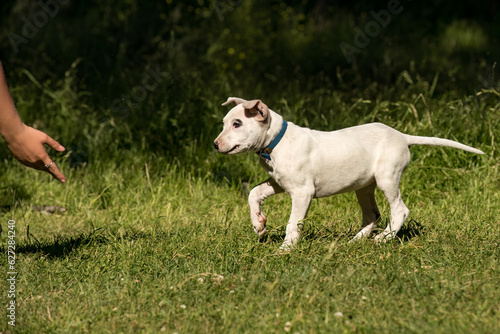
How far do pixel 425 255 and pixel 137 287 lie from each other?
192 cm

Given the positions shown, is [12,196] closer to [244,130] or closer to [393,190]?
[244,130]

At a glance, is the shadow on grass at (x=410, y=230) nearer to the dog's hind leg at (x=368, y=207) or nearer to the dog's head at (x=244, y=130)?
the dog's hind leg at (x=368, y=207)

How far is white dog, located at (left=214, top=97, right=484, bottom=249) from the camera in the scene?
4.36m

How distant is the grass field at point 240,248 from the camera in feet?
11.2

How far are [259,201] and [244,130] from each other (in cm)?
58

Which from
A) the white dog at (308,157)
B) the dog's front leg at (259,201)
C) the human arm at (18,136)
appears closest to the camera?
the human arm at (18,136)

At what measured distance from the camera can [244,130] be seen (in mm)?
4328

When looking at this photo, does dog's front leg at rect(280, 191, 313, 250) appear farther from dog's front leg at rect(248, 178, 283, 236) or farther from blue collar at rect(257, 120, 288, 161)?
blue collar at rect(257, 120, 288, 161)

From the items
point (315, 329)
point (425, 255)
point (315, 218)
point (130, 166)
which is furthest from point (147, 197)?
point (315, 329)

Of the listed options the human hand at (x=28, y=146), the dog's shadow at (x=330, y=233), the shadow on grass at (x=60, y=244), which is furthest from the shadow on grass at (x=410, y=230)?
the human hand at (x=28, y=146)

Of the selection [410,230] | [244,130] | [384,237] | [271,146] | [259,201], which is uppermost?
[244,130]

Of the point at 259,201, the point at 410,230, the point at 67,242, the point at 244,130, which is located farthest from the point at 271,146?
the point at 67,242

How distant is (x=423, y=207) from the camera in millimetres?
5930

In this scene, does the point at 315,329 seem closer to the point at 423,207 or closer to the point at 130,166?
the point at 423,207
